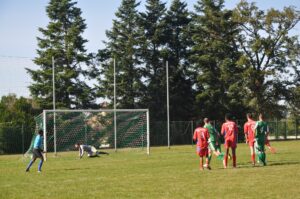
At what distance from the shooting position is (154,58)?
6069cm

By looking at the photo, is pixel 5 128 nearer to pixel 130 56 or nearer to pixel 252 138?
pixel 130 56

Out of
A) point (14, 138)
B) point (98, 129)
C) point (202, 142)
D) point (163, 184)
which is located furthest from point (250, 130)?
point (14, 138)

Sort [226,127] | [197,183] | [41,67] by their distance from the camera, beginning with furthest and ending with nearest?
1. [41,67]
2. [226,127]
3. [197,183]

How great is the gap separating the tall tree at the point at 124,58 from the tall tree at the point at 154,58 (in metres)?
1.08

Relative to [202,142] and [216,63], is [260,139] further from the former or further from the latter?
[216,63]

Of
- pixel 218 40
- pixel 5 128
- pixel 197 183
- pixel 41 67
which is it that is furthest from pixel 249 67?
pixel 197 183

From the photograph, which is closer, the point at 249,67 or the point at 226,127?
the point at 226,127

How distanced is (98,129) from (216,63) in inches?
886

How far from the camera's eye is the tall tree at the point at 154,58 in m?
59.2

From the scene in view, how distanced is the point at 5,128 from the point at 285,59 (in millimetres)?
33044

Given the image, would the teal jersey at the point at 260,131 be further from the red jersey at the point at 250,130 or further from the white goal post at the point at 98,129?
the white goal post at the point at 98,129

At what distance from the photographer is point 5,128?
1841 inches

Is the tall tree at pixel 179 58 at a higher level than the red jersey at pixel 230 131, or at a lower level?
higher

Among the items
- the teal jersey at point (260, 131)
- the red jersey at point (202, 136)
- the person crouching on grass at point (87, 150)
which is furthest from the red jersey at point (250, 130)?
the person crouching on grass at point (87, 150)
